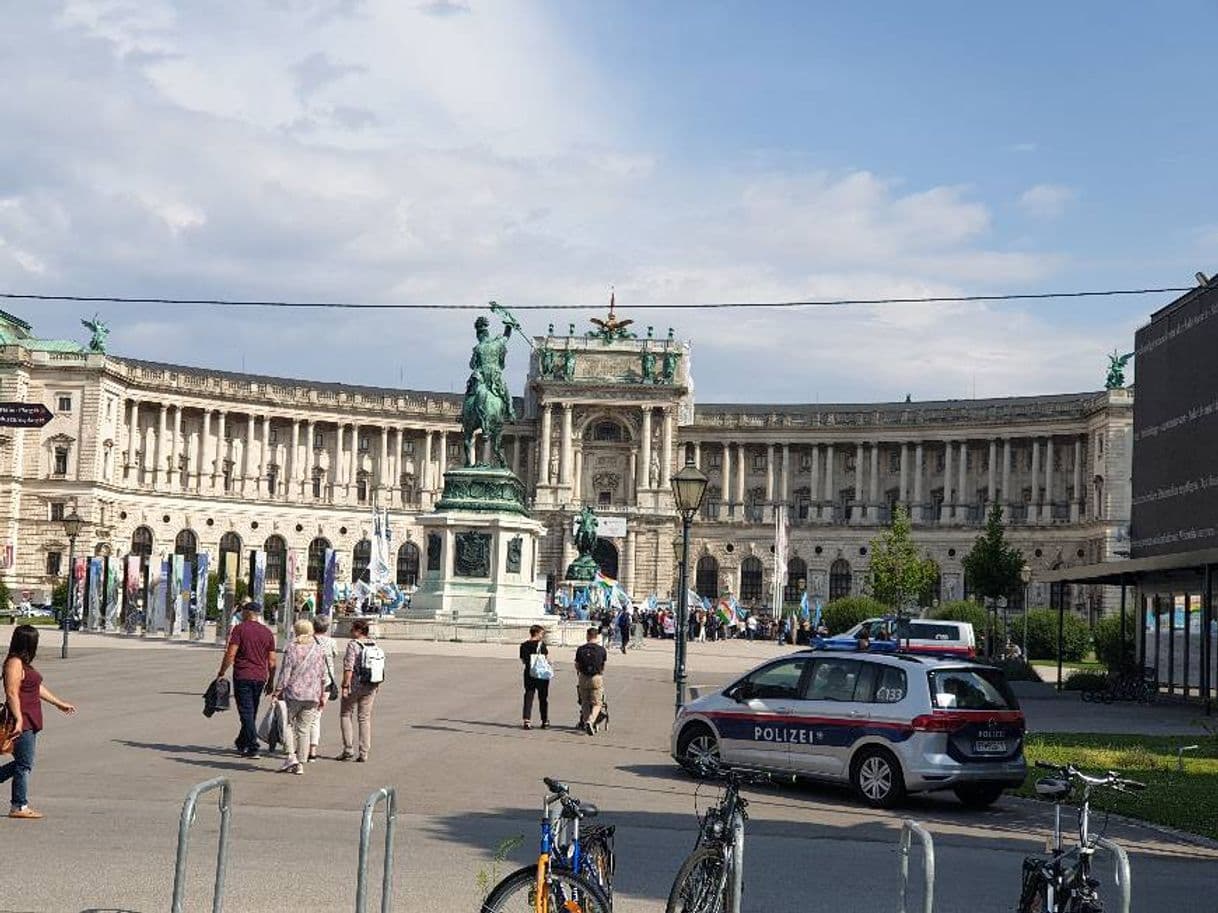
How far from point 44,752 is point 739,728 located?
962 centimetres

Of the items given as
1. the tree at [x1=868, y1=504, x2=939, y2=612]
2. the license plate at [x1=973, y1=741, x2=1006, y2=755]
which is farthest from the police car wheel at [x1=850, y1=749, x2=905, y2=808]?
the tree at [x1=868, y1=504, x2=939, y2=612]

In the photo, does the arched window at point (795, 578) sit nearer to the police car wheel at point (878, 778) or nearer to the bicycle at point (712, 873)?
the police car wheel at point (878, 778)

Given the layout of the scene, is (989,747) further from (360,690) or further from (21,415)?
(21,415)

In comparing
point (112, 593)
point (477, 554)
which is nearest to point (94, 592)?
point (112, 593)

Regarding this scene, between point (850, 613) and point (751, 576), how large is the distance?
44.4 m

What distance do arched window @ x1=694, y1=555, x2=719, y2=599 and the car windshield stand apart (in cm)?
10834

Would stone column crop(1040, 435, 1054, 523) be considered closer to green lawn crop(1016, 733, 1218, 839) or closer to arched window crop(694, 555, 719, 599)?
arched window crop(694, 555, 719, 599)

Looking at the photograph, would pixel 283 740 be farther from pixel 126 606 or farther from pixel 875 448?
pixel 875 448

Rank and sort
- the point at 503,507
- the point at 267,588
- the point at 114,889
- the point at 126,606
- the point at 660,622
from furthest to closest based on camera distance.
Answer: the point at 267,588 → the point at 660,622 → the point at 126,606 → the point at 503,507 → the point at 114,889

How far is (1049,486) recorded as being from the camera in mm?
119312

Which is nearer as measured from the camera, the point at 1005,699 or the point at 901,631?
the point at 1005,699

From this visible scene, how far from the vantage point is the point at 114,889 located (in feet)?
42.4

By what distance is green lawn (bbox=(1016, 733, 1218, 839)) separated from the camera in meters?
20.5

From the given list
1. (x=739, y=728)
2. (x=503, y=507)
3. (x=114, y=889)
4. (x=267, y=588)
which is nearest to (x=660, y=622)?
(x=503, y=507)
